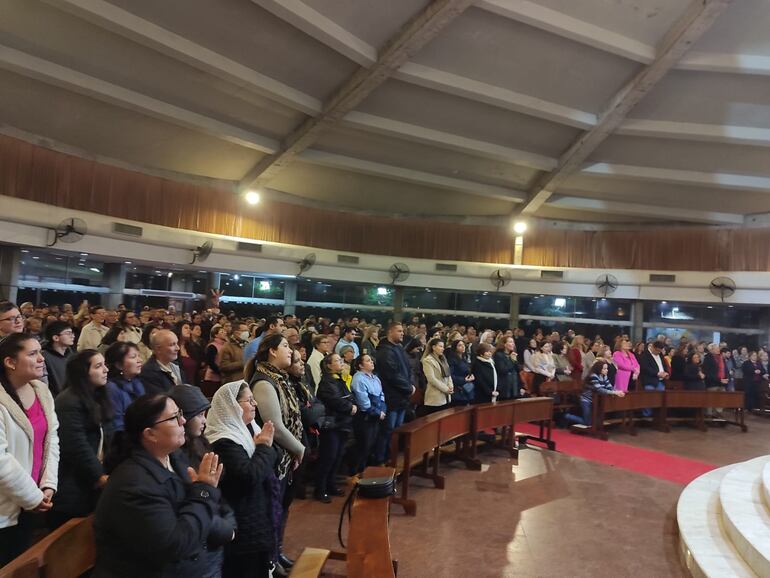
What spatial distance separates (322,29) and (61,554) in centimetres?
736

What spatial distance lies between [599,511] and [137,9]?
814 cm

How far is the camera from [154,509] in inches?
60.9

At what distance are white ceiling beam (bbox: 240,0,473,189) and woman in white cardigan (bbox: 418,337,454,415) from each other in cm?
465

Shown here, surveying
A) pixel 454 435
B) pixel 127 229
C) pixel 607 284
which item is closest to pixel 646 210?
pixel 607 284

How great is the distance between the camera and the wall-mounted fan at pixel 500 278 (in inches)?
546

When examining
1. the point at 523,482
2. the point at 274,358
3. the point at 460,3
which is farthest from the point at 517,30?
the point at 274,358

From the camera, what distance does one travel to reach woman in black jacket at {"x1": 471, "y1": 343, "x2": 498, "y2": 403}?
6.31 metres

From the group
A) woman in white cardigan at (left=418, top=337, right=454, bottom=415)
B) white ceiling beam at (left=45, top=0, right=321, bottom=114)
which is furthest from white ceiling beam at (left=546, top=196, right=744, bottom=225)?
woman in white cardigan at (left=418, top=337, right=454, bottom=415)

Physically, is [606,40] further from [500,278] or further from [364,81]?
[500,278]

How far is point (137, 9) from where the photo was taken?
23.2 feet

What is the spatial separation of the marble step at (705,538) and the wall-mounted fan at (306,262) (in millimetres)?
9517

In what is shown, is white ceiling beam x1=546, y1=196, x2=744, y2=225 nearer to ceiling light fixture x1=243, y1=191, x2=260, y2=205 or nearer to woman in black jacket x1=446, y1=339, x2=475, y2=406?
ceiling light fixture x1=243, y1=191, x2=260, y2=205

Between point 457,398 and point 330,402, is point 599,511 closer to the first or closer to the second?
point 457,398

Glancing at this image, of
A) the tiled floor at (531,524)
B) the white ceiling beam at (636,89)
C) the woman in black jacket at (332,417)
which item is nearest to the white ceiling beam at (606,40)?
the white ceiling beam at (636,89)
